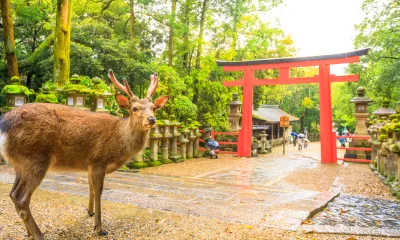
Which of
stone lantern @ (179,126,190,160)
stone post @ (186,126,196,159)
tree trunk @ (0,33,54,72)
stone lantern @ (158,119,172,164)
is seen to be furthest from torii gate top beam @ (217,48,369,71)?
tree trunk @ (0,33,54,72)

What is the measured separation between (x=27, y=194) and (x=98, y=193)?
0.68 metres

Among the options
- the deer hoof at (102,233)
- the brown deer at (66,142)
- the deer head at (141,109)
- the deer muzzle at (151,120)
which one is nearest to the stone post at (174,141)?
the brown deer at (66,142)

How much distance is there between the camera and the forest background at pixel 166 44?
42.4 feet

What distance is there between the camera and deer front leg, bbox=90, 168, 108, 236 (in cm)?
308

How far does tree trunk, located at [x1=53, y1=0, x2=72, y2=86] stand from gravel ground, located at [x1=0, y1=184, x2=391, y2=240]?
290 inches

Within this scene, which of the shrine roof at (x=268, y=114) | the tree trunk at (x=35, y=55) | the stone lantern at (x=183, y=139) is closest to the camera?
the stone lantern at (x=183, y=139)

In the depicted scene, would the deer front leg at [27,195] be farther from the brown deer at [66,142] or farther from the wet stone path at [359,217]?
the wet stone path at [359,217]

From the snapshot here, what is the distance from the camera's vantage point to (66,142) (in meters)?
3.10

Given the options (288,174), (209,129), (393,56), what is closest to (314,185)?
(288,174)

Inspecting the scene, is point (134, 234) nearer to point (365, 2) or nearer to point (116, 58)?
point (116, 58)

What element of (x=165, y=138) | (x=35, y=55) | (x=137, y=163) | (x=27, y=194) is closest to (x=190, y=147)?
(x=165, y=138)

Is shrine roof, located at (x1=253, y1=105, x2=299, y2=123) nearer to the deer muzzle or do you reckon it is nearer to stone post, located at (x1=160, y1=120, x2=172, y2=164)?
stone post, located at (x1=160, y1=120, x2=172, y2=164)

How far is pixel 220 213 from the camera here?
12.6 feet

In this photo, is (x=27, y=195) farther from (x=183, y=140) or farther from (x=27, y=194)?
(x=183, y=140)
